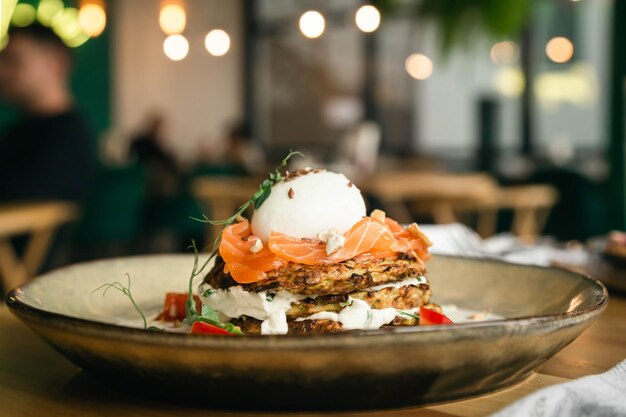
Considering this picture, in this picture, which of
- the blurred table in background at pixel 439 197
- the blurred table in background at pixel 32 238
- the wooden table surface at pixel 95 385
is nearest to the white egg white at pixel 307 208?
the wooden table surface at pixel 95 385

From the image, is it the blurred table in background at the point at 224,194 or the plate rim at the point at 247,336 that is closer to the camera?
the plate rim at the point at 247,336

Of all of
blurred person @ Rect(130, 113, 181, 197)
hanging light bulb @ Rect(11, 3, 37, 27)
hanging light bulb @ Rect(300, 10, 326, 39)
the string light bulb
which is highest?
hanging light bulb @ Rect(11, 3, 37, 27)

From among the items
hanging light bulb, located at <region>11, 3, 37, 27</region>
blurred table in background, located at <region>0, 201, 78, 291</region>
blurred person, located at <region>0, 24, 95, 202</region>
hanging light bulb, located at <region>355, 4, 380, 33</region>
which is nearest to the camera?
blurred table in background, located at <region>0, 201, 78, 291</region>

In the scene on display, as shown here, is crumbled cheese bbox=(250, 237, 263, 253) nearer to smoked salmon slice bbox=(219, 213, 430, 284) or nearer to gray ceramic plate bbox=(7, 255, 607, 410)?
smoked salmon slice bbox=(219, 213, 430, 284)

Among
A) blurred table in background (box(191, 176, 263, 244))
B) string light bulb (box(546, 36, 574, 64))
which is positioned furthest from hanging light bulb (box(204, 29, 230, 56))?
string light bulb (box(546, 36, 574, 64))

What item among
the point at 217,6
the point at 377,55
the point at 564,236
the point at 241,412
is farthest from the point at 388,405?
the point at 217,6

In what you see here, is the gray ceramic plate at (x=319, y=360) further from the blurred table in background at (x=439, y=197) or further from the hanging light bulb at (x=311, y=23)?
the hanging light bulb at (x=311, y=23)

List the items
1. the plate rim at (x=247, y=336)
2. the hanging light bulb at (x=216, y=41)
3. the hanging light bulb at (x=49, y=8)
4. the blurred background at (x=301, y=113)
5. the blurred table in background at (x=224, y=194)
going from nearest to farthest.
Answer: the plate rim at (x=247, y=336), the blurred background at (x=301, y=113), the blurred table in background at (x=224, y=194), the hanging light bulb at (x=216, y=41), the hanging light bulb at (x=49, y=8)

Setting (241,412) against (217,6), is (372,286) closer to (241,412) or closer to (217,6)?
(241,412)
